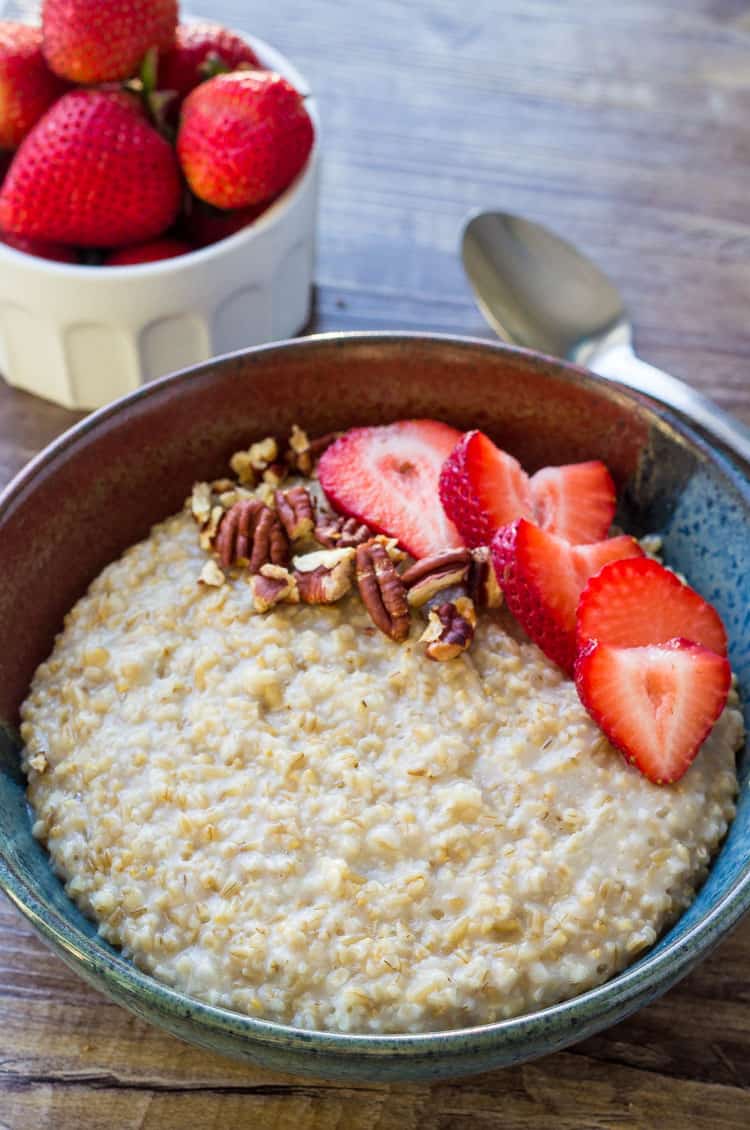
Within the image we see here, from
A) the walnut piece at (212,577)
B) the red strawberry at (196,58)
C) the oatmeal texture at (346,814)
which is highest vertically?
the red strawberry at (196,58)

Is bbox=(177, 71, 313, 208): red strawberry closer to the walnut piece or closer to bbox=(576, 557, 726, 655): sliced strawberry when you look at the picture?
the walnut piece

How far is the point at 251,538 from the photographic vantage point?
1.39 meters

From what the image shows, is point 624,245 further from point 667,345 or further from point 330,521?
point 330,521

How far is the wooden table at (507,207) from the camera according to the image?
1192mm

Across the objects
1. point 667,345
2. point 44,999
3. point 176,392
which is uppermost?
point 176,392

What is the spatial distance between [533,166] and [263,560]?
3.70 ft

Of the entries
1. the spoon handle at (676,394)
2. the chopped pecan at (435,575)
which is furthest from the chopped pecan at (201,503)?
the spoon handle at (676,394)

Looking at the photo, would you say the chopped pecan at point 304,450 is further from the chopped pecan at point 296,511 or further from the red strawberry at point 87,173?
the red strawberry at point 87,173

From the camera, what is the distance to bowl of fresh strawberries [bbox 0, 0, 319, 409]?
5.23 ft

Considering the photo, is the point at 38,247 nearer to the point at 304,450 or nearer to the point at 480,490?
the point at 304,450

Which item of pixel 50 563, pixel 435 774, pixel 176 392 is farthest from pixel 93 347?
pixel 435 774

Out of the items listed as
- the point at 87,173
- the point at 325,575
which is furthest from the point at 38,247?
the point at 325,575

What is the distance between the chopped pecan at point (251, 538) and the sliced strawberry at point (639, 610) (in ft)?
1.11

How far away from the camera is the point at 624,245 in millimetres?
2066
